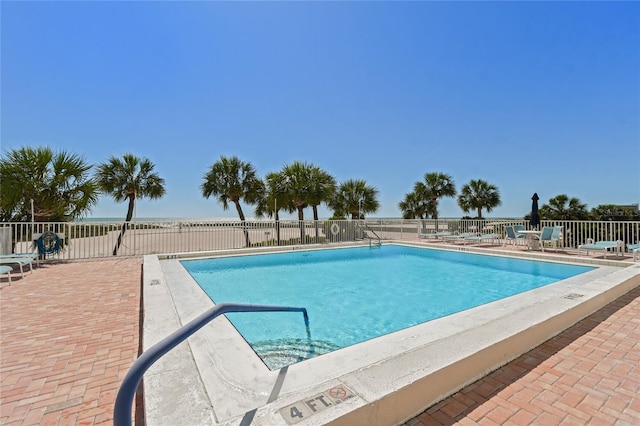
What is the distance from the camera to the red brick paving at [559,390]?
181 cm

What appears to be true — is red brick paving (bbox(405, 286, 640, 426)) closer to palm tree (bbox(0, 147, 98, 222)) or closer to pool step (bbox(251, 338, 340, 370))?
pool step (bbox(251, 338, 340, 370))

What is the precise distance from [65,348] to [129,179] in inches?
523

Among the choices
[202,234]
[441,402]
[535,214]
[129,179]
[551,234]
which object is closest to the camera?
[441,402]

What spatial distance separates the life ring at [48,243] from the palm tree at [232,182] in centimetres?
881

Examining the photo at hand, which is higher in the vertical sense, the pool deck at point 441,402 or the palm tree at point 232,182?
the palm tree at point 232,182

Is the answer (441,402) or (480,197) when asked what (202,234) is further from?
(480,197)

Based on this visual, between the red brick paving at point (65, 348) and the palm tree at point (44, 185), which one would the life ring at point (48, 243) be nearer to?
the palm tree at point (44, 185)

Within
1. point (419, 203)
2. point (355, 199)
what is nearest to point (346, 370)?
point (355, 199)

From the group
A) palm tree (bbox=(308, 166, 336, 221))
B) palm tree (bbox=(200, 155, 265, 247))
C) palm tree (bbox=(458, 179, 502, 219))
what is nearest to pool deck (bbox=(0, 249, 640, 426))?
palm tree (bbox=(308, 166, 336, 221))

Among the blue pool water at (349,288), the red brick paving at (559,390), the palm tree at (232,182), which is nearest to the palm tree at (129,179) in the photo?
the palm tree at (232,182)

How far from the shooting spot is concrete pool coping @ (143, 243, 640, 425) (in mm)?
1599

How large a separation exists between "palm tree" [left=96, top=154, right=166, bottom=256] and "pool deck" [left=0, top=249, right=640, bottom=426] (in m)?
11.0

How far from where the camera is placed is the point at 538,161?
2311cm

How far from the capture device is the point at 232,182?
16453mm
